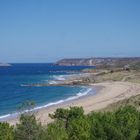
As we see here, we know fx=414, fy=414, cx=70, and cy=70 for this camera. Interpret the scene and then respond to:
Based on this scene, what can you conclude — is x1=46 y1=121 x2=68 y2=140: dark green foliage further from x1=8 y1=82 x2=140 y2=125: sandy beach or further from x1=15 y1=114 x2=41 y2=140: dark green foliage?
x1=8 y1=82 x2=140 y2=125: sandy beach

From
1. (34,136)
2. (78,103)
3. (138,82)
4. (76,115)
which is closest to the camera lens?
(34,136)

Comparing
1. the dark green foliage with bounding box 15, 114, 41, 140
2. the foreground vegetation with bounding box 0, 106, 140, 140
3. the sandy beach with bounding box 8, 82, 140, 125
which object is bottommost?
the sandy beach with bounding box 8, 82, 140, 125

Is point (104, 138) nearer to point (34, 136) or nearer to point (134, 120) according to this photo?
point (134, 120)

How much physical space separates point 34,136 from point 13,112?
4077 cm

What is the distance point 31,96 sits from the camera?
93000 mm

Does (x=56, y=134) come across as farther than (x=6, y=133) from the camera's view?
No

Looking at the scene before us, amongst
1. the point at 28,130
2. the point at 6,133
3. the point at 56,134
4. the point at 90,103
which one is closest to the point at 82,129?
the point at 56,134

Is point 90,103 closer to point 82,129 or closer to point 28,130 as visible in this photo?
point 82,129

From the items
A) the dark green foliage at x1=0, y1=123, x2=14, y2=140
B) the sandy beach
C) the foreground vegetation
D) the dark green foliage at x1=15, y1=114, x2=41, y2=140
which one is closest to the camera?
the dark green foliage at x1=15, y1=114, x2=41, y2=140

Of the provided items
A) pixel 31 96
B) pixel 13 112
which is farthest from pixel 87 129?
pixel 31 96

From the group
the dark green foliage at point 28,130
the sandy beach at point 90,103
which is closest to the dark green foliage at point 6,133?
the dark green foliage at point 28,130

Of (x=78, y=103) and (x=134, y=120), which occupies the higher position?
(x=134, y=120)

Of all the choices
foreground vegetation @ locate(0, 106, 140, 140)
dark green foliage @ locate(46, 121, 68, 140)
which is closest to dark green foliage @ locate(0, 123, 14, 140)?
foreground vegetation @ locate(0, 106, 140, 140)

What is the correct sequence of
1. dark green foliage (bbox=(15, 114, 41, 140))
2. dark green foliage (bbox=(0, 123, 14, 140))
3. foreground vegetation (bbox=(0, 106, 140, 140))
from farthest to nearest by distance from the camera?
dark green foliage (bbox=(0, 123, 14, 140)) < foreground vegetation (bbox=(0, 106, 140, 140)) < dark green foliage (bbox=(15, 114, 41, 140))
